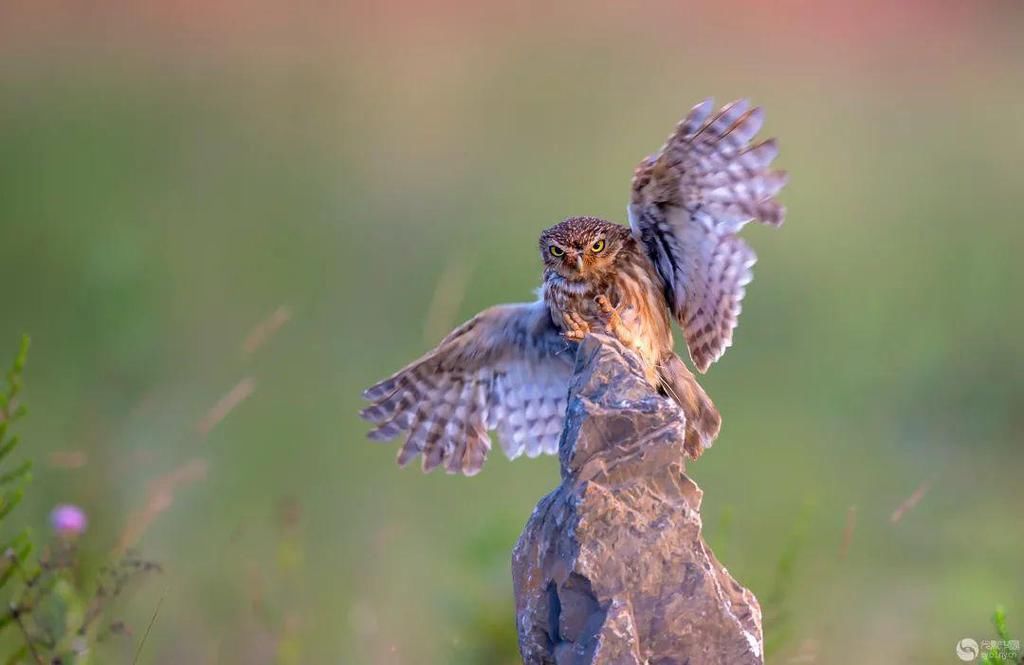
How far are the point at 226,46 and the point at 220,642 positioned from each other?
1002 centimetres

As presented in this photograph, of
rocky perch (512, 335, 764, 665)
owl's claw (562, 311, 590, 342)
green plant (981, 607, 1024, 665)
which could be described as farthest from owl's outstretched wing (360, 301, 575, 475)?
rocky perch (512, 335, 764, 665)

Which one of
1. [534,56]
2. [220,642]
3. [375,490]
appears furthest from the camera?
[534,56]

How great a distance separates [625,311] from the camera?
6.30 metres

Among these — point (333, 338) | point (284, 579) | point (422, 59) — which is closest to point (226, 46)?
point (422, 59)

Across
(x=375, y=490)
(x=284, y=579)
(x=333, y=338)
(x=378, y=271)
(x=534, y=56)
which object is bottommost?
(x=284, y=579)

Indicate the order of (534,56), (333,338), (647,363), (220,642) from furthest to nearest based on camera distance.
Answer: (534,56) < (333,338) < (220,642) < (647,363)

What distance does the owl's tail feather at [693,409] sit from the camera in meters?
6.40

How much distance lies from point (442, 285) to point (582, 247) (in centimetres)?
387

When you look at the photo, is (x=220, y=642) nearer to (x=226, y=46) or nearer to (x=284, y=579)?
(x=284, y=579)

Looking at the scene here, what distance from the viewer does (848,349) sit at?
12.5 meters

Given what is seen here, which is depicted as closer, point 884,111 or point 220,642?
point 220,642

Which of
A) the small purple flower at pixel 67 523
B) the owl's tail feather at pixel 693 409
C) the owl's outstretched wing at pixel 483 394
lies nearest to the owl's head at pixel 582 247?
the owl's outstretched wing at pixel 483 394

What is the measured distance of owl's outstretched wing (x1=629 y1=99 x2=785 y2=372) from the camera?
601 cm

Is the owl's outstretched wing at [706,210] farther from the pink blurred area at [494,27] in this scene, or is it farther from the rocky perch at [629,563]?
the pink blurred area at [494,27]
